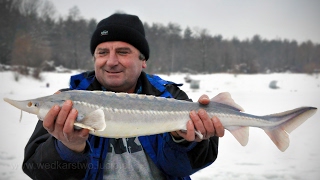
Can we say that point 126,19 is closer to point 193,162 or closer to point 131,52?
point 131,52

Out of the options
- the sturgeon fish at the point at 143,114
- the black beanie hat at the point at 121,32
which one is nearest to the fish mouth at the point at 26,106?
the sturgeon fish at the point at 143,114

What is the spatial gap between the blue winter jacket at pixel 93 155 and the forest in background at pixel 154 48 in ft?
67.9

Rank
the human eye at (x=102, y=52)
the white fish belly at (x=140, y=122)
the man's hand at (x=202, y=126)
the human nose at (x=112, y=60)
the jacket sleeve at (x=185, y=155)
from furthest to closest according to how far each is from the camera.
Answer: the human eye at (x=102, y=52) → the human nose at (x=112, y=60) → the jacket sleeve at (x=185, y=155) → the man's hand at (x=202, y=126) → the white fish belly at (x=140, y=122)

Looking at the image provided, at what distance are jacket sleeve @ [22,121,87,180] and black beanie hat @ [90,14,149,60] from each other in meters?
0.96

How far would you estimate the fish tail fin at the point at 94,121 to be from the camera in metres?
1.57

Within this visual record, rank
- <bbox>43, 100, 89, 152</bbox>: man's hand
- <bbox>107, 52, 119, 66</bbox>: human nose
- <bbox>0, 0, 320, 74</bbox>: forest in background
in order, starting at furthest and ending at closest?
<bbox>0, 0, 320, 74</bbox>: forest in background < <bbox>107, 52, 119, 66</bbox>: human nose < <bbox>43, 100, 89, 152</bbox>: man's hand

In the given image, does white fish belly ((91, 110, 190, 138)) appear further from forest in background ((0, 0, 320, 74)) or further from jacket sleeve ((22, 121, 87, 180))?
forest in background ((0, 0, 320, 74))

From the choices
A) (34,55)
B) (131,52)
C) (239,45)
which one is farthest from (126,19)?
(239,45)

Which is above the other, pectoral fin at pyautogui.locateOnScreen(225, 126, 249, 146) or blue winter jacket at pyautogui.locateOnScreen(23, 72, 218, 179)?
pectoral fin at pyautogui.locateOnScreen(225, 126, 249, 146)

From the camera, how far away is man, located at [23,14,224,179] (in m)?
1.75

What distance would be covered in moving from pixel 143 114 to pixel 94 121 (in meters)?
0.35

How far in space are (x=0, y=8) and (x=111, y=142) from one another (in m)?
37.1

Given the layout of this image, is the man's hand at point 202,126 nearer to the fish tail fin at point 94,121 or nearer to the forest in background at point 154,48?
the fish tail fin at point 94,121

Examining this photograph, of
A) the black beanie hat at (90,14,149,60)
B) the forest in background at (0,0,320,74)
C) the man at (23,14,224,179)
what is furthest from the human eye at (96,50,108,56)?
the forest in background at (0,0,320,74)
